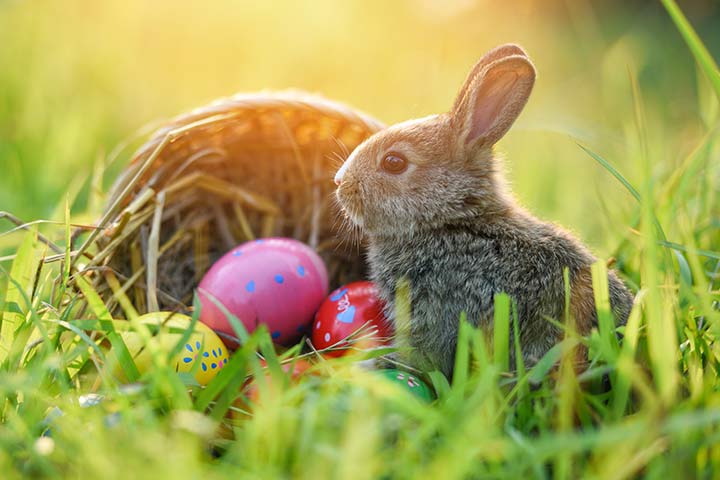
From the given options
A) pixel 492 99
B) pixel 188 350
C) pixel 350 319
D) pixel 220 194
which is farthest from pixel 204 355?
pixel 492 99

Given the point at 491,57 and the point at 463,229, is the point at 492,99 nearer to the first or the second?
the point at 491,57

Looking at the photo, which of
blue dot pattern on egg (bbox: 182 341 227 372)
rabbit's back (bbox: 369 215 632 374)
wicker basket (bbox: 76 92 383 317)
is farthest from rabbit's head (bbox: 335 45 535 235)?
blue dot pattern on egg (bbox: 182 341 227 372)

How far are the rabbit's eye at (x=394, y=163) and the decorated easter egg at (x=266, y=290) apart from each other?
22.5 inches

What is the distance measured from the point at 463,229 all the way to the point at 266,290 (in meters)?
0.82

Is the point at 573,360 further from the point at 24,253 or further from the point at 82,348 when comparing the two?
the point at 24,253

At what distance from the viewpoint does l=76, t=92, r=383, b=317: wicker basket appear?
2.92 metres

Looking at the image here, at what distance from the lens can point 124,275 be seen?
3061 millimetres

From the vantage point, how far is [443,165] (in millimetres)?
2672

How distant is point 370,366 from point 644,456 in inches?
40.9

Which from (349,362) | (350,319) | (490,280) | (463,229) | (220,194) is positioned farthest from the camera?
(220,194)

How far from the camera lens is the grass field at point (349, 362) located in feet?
5.33

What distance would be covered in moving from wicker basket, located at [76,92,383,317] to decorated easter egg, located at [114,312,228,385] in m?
0.39

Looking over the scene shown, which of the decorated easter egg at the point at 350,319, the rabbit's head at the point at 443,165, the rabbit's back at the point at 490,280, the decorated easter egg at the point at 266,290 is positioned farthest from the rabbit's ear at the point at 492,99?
the decorated easter egg at the point at 266,290

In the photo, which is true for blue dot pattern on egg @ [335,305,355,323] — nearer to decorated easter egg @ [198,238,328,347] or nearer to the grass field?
decorated easter egg @ [198,238,328,347]
